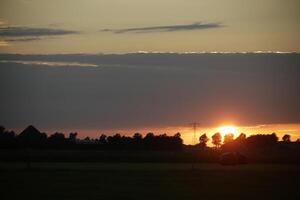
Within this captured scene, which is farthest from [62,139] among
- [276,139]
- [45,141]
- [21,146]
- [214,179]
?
[214,179]

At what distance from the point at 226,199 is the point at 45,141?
10324 cm

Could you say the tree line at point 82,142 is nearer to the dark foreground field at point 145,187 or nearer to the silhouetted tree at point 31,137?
the silhouetted tree at point 31,137

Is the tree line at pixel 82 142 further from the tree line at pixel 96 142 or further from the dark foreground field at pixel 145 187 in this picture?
the dark foreground field at pixel 145 187

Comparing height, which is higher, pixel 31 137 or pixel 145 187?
pixel 31 137

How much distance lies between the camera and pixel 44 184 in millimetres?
30906

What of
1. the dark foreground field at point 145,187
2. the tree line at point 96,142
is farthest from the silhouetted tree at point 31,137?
the dark foreground field at point 145,187

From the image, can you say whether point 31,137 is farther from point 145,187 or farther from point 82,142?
point 145,187

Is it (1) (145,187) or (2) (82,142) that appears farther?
(2) (82,142)

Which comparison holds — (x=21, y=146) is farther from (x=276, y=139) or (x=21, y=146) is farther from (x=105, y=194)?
(x=105, y=194)

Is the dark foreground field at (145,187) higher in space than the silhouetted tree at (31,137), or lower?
lower

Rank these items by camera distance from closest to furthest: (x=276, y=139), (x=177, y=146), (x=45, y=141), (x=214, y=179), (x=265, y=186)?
(x=265, y=186), (x=214, y=179), (x=45, y=141), (x=177, y=146), (x=276, y=139)

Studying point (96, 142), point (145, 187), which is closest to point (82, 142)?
point (96, 142)

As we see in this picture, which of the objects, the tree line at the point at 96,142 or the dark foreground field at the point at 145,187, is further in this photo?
the tree line at the point at 96,142

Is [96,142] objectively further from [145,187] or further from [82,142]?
[145,187]
